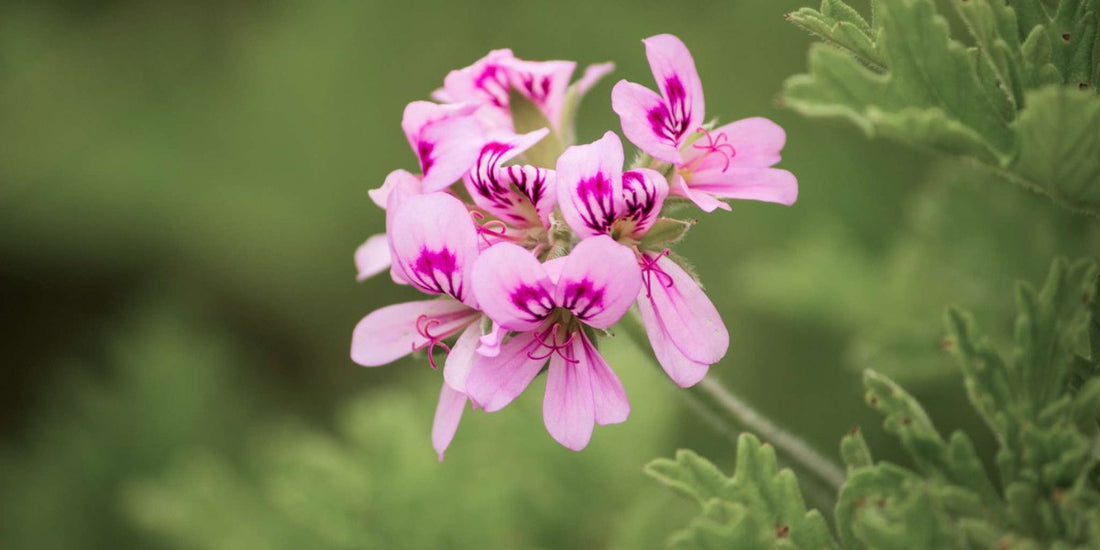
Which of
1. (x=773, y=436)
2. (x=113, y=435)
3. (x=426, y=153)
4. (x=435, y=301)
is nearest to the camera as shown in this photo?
(x=426, y=153)

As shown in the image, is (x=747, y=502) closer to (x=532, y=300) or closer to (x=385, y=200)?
(x=532, y=300)

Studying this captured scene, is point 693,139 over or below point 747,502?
over

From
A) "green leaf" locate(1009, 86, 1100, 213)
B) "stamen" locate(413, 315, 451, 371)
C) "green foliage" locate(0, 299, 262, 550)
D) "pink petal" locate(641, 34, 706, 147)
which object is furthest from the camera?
"green foliage" locate(0, 299, 262, 550)

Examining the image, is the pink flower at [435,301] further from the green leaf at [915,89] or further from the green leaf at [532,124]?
the green leaf at [915,89]

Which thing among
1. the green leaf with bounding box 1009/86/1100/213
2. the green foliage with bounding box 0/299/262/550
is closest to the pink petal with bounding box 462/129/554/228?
the green leaf with bounding box 1009/86/1100/213

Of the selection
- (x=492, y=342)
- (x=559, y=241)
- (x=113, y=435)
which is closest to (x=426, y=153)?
(x=559, y=241)

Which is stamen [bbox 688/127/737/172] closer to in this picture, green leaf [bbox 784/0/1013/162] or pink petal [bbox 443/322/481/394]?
green leaf [bbox 784/0/1013/162]

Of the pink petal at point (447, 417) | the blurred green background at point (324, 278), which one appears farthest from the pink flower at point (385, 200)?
the blurred green background at point (324, 278)
